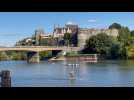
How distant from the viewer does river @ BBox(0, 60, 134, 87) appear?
286 centimetres

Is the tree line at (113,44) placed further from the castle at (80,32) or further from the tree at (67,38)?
the tree at (67,38)

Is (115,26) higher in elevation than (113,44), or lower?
higher

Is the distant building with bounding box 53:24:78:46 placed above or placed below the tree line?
above

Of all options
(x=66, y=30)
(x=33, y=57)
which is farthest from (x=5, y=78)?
(x=66, y=30)

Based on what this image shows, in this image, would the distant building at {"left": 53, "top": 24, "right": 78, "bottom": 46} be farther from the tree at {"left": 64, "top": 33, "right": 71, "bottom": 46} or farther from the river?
the river

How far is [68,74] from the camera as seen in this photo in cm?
329

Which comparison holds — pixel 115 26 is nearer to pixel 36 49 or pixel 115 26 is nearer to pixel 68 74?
pixel 68 74

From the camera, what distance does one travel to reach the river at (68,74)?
2855mm

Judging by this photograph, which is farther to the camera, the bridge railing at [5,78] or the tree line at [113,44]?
the tree line at [113,44]

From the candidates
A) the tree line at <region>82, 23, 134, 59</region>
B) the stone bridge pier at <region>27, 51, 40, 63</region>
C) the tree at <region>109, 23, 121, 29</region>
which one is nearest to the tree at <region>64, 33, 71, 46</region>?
the tree line at <region>82, 23, 134, 59</region>

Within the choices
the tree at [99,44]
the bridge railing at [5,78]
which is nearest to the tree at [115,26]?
the tree at [99,44]
